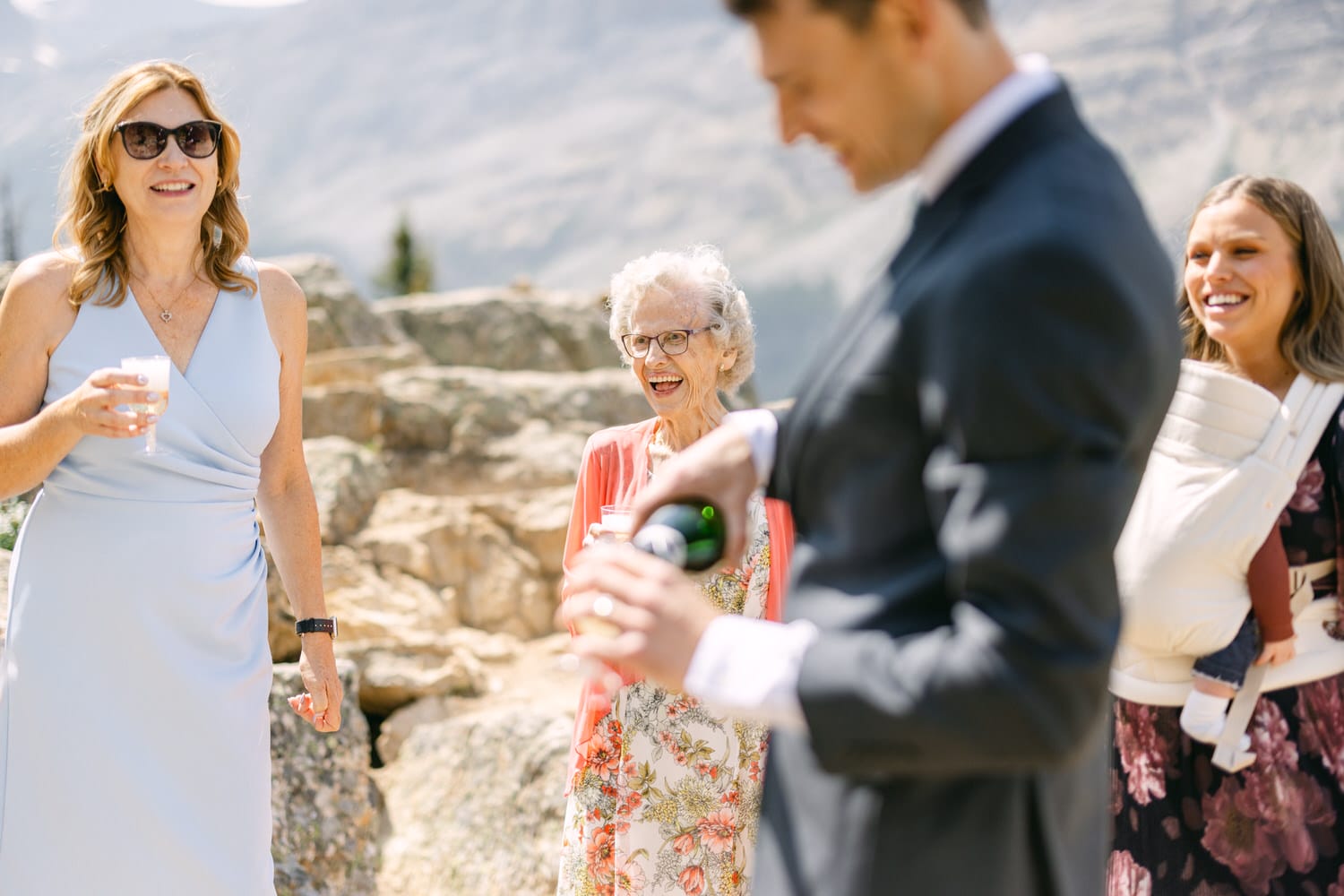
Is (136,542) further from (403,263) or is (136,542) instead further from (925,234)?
(403,263)

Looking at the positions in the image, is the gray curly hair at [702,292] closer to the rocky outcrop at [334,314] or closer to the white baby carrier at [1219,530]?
the white baby carrier at [1219,530]

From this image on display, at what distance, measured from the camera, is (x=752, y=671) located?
1140 mm

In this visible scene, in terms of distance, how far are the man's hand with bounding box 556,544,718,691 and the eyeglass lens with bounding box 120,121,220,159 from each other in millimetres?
1938

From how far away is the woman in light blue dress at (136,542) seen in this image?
2447 millimetres

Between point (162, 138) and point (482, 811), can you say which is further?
point (482, 811)

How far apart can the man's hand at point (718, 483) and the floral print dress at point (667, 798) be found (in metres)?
1.58

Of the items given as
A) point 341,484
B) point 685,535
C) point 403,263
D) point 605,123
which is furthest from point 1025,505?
point 605,123

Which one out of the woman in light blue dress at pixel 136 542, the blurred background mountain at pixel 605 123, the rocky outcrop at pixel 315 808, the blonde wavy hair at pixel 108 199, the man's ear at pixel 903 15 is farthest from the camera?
the blurred background mountain at pixel 605 123

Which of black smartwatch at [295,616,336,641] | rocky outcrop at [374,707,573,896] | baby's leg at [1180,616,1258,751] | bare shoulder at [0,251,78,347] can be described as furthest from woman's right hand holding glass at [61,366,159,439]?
baby's leg at [1180,616,1258,751]

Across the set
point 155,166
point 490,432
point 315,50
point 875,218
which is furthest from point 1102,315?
point 315,50

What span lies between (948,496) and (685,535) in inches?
13.0

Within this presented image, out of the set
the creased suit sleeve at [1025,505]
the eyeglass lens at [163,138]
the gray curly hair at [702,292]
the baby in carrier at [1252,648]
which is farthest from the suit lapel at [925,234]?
the gray curly hair at [702,292]

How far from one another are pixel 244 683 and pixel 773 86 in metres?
1.97

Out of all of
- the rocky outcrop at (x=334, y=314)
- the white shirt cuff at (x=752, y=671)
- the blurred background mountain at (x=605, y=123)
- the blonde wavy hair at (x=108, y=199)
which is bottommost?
the white shirt cuff at (x=752, y=671)
